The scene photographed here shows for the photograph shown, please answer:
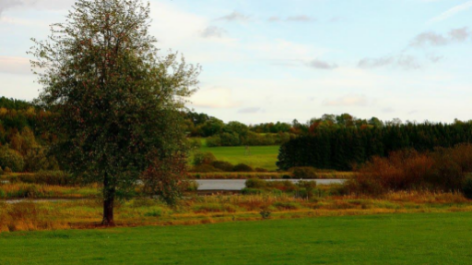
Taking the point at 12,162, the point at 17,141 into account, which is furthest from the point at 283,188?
the point at 17,141

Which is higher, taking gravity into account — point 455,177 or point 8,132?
point 8,132

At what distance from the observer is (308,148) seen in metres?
83.3

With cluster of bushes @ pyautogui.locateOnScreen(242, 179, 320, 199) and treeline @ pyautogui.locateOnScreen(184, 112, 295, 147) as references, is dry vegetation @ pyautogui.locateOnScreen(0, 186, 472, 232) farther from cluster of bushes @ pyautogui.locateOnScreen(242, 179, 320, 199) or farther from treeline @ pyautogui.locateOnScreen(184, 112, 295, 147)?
treeline @ pyautogui.locateOnScreen(184, 112, 295, 147)

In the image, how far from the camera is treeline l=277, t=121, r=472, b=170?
77.1m

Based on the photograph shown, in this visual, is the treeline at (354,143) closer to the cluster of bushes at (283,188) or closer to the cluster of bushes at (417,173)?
the cluster of bushes at (283,188)

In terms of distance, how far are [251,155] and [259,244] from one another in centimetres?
8895

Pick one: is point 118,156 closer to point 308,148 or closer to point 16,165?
point 16,165

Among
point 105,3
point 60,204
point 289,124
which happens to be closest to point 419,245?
point 105,3

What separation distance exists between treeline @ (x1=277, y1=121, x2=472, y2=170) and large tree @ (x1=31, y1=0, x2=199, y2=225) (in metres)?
56.7

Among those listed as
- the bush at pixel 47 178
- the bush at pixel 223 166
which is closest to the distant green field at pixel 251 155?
the bush at pixel 223 166

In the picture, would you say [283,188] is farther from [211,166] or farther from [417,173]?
[211,166]

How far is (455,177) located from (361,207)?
12054 mm

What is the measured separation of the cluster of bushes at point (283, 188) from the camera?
44562mm

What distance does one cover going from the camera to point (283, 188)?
167 ft
